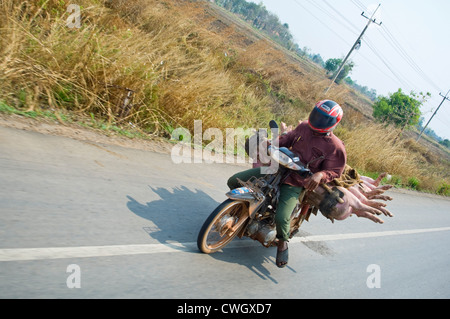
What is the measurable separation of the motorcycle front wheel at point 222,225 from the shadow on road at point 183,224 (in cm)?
14

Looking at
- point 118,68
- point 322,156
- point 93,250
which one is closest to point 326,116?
point 322,156

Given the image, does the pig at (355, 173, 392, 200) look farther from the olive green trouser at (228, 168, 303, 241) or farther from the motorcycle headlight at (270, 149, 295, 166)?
the motorcycle headlight at (270, 149, 295, 166)

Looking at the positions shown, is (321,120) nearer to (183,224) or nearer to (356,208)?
(356,208)

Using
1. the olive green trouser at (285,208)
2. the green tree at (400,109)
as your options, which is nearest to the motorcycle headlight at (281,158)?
the olive green trouser at (285,208)

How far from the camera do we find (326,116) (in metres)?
3.53

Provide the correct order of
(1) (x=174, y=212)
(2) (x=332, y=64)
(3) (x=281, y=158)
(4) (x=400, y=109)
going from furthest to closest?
(2) (x=332, y=64)
(4) (x=400, y=109)
(1) (x=174, y=212)
(3) (x=281, y=158)

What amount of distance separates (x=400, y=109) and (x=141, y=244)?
32.7 metres

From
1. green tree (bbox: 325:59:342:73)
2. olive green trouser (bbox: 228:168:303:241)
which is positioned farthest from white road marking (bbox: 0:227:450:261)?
green tree (bbox: 325:59:342:73)

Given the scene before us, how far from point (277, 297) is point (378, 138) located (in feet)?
42.8

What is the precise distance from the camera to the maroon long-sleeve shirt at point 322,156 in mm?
3744

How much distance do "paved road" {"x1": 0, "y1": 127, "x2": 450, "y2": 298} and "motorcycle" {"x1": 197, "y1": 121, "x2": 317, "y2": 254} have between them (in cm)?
25

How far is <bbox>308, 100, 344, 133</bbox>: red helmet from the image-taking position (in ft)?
11.6
